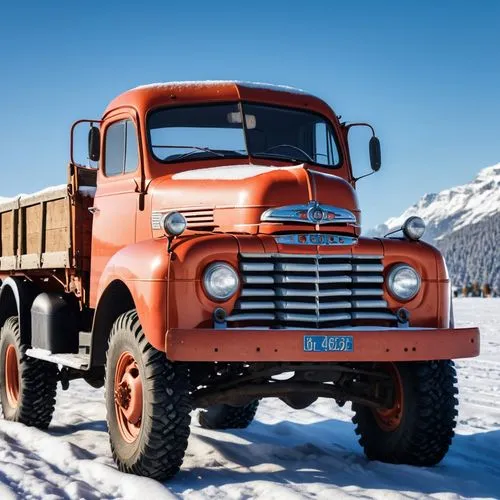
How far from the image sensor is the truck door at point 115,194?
271 inches

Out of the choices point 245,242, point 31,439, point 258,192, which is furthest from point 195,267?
point 31,439

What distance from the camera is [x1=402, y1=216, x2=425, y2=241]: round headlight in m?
6.07

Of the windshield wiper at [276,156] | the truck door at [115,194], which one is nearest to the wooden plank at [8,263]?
the truck door at [115,194]

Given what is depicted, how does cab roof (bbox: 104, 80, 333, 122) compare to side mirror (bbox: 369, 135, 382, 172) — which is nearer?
cab roof (bbox: 104, 80, 333, 122)

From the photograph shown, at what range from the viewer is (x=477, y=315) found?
2619 cm

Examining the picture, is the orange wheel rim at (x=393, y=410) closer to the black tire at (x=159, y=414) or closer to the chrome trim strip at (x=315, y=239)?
the chrome trim strip at (x=315, y=239)

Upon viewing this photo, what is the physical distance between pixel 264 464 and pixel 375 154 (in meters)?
2.80

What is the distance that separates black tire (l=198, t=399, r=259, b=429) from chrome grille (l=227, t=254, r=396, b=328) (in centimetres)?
252

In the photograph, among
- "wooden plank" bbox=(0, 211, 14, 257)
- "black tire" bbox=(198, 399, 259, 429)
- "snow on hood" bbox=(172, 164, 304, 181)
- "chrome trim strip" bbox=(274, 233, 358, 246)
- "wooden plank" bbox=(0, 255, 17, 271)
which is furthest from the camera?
"wooden plank" bbox=(0, 211, 14, 257)

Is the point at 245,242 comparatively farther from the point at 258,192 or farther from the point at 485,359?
the point at 485,359

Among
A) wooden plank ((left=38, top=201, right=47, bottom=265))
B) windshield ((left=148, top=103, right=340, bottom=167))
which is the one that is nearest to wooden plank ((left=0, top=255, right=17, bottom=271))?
wooden plank ((left=38, top=201, right=47, bottom=265))

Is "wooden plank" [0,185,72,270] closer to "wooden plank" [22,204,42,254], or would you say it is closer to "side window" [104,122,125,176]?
"wooden plank" [22,204,42,254]

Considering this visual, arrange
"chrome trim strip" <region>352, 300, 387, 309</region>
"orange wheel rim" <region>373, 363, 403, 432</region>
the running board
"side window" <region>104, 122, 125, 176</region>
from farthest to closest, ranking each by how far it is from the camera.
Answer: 1. "side window" <region>104, 122, 125, 176</region>
2. the running board
3. "orange wheel rim" <region>373, 363, 403, 432</region>
4. "chrome trim strip" <region>352, 300, 387, 309</region>

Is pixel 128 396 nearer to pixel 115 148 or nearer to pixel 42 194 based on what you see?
pixel 115 148
